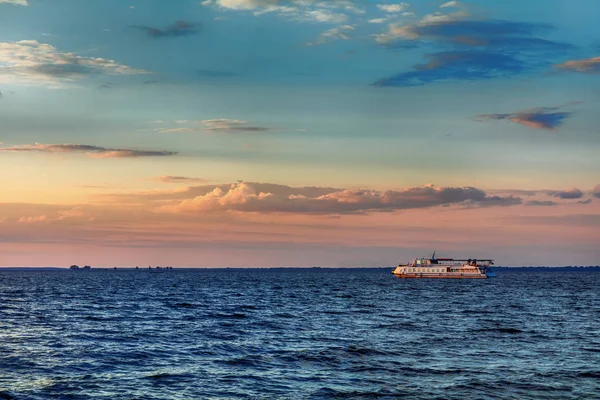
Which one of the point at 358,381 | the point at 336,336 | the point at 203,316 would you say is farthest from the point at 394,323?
the point at 358,381

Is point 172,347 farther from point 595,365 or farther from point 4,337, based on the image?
point 595,365

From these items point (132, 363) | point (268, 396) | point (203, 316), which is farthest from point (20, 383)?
point (203, 316)

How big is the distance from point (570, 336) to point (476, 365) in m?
21.9

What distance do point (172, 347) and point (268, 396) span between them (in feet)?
64.1

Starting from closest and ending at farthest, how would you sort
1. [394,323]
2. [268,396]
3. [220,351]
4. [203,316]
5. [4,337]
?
[268,396] < [220,351] < [4,337] < [394,323] < [203,316]

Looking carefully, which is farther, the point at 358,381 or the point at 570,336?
the point at 570,336

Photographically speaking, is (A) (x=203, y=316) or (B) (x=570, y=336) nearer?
(B) (x=570, y=336)

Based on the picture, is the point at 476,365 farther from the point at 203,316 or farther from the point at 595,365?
the point at 203,316

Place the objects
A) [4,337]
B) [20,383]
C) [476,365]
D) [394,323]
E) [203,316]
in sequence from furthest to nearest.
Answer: [203,316] → [394,323] → [4,337] → [476,365] → [20,383]

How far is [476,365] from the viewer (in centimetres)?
4491

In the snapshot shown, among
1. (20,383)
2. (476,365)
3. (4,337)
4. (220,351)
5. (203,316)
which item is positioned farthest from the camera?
(203,316)

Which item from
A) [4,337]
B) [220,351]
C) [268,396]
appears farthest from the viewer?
[4,337]

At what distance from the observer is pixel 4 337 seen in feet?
192

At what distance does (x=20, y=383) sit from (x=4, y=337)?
22501mm
